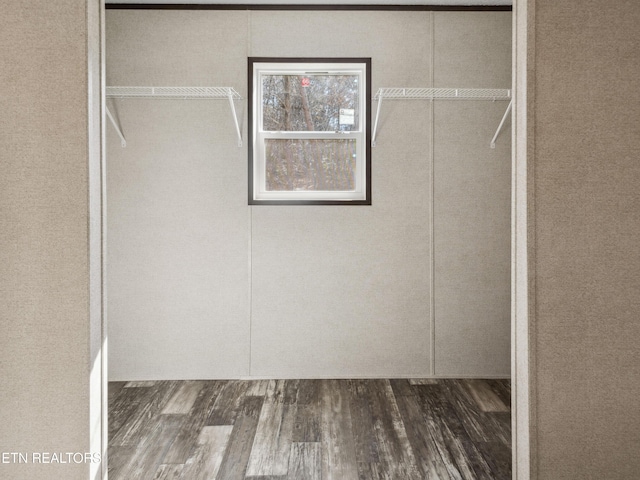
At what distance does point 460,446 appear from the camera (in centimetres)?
216

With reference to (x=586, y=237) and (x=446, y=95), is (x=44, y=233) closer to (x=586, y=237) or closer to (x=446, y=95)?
(x=586, y=237)

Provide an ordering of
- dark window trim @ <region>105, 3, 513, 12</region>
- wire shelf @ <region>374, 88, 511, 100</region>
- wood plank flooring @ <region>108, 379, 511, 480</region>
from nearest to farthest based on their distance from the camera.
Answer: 1. wood plank flooring @ <region>108, 379, 511, 480</region>
2. wire shelf @ <region>374, 88, 511, 100</region>
3. dark window trim @ <region>105, 3, 513, 12</region>

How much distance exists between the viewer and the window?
3.04 m

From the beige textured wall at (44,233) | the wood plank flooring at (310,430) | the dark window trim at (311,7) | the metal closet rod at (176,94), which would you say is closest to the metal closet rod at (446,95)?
the dark window trim at (311,7)

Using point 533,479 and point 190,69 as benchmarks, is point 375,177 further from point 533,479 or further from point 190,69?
point 533,479

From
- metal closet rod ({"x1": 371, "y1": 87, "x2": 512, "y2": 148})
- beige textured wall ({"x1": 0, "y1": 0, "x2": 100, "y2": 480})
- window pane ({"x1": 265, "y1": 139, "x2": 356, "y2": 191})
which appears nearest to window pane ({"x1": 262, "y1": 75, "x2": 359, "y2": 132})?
window pane ({"x1": 265, "y1": 139, "x2": 356, "y2": 191})

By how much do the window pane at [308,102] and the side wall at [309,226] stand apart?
16cm

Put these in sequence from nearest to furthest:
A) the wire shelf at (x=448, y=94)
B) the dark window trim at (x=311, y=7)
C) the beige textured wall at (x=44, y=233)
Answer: the beige textured wall at (x=44, y=233), the wire shelf at (x=448, y=94), the dark window trim at (x=311, y=7)

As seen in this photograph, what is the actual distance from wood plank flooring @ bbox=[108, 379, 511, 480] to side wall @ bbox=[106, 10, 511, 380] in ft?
0.68

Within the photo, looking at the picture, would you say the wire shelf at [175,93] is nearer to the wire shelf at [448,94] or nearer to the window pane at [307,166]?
the window pane at [307,166]

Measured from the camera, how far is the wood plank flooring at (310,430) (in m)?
1.97

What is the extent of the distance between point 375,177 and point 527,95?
61.4 inches

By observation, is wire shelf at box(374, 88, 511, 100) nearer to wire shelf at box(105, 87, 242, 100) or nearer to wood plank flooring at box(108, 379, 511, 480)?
wire shelf at box(105, 87, 242, 100)

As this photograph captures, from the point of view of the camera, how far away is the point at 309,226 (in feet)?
9.96
